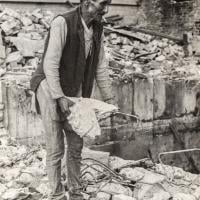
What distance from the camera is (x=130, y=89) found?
729 centimetres

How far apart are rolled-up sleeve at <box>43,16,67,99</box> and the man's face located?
0.26m

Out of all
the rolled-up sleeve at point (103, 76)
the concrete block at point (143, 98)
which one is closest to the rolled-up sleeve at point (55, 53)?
the rolled-up sleeve at point (103, 76)

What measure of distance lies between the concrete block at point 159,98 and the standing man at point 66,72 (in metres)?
3.66

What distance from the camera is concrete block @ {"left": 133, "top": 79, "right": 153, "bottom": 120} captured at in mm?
7386

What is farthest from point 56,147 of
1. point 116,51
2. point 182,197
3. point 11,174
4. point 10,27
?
point 116,51

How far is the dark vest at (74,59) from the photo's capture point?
3617 millimetres

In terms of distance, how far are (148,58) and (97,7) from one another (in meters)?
6.10

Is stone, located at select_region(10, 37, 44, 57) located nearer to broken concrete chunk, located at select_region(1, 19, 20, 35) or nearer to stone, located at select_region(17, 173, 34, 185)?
broken concrete chunk, located at select_region(1, 19, 20, 35)

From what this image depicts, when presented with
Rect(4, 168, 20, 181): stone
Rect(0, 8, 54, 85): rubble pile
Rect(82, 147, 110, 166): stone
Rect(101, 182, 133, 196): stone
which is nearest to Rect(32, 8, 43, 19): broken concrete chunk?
Rect(0, 8, 54, 85): rubble pile

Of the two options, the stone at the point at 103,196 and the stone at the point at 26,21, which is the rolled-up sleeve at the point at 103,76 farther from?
the stone at the point at 26,21

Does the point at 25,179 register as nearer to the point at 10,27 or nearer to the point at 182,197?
the point at 182,197

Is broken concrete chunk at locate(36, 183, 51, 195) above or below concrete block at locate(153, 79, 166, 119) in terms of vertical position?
below

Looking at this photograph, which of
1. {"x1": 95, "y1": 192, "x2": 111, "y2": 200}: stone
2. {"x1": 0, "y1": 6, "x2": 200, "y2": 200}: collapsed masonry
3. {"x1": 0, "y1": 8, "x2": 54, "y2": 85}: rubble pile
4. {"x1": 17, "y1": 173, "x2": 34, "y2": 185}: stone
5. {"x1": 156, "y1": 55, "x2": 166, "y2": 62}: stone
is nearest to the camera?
{"x1": 95, "y1": 192, "x2": 111, "y2": 200}: stone

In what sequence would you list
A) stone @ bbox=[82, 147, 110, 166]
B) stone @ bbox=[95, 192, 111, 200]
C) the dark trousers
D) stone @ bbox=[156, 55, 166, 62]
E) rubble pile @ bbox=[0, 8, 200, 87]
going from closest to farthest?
1. the dark trousers
2. stone @ bbox=[95, 192, 111, 200]
3. stone @ bbox=[82, 147, 110, 166]
4. rubble pile @ bbox=[0, 8, 200, 87]
5. stone @ bbox=[156, 55, 166, 62]
